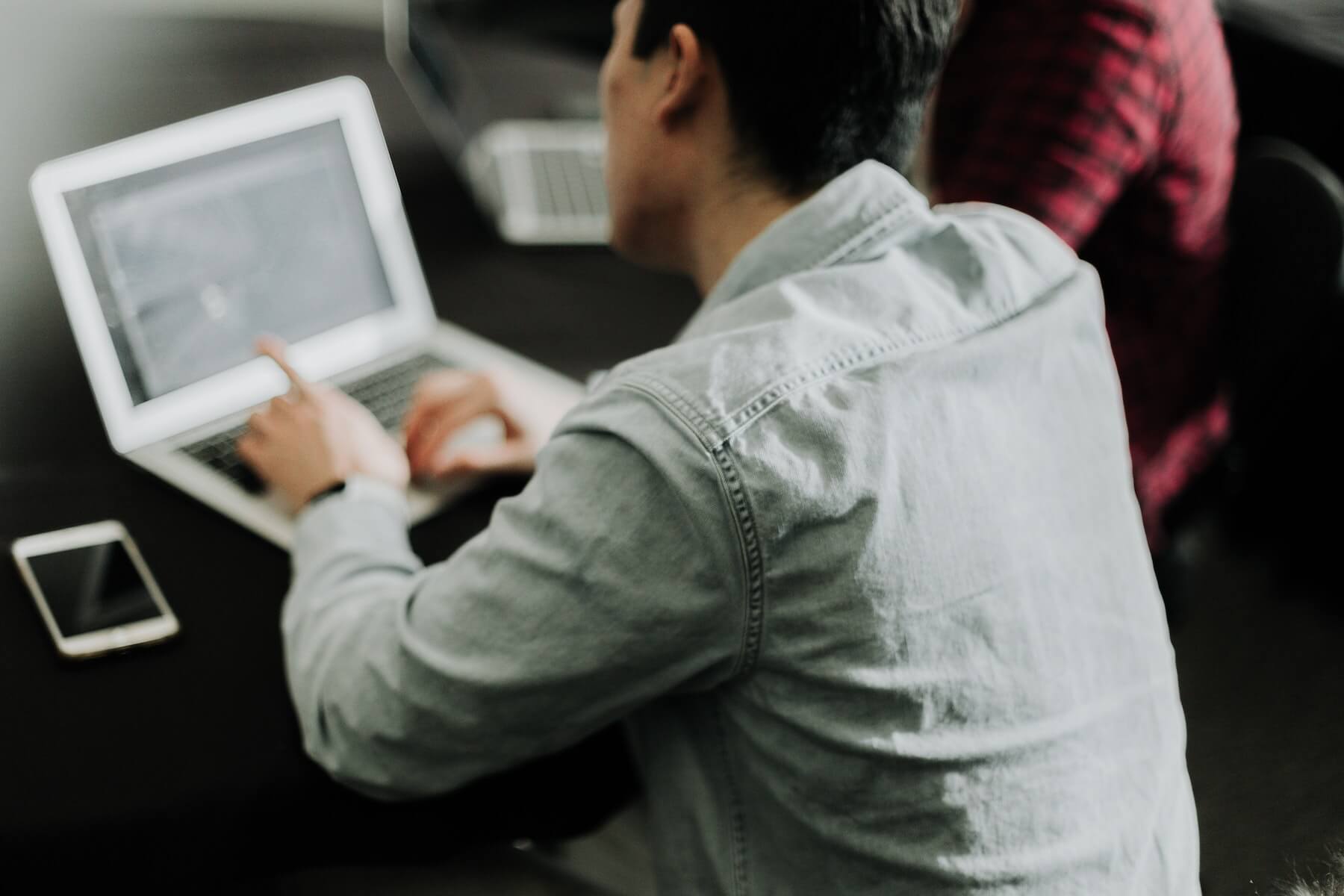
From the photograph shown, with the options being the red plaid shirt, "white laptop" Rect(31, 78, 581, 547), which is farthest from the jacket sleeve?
the red plaid shirt

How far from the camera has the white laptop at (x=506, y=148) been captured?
1.46m

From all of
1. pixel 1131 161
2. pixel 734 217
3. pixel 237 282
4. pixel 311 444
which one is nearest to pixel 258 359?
pixel 237 282

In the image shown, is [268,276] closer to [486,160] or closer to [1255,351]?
[486,160]

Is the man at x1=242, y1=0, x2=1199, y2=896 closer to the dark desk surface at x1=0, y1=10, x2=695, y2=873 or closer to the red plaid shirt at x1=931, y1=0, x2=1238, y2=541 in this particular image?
the dark desk surface at x1=0, y1=10, x2=695, y2=873

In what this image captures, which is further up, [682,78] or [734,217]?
[682,78]

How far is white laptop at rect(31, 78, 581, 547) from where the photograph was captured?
3.19 ft

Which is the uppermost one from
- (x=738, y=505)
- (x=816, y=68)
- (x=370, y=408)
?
(x=816, y=68)

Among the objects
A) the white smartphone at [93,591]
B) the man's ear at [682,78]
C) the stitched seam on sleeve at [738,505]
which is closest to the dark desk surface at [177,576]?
the white smartphone at [93,591]

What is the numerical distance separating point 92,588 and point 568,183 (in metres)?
0.88

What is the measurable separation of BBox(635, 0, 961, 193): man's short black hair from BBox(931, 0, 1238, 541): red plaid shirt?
34 cm

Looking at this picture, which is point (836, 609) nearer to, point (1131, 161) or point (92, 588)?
point (92, 588)

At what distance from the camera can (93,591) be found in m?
0.85

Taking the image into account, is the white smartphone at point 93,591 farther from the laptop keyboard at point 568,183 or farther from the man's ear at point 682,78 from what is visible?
the laptop keyboard at point 568,183

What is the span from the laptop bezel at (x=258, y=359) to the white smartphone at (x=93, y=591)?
136 millimetres
